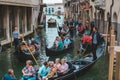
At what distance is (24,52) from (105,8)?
11322mm

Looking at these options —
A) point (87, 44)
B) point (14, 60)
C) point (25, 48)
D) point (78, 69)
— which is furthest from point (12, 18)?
point (78, 69)

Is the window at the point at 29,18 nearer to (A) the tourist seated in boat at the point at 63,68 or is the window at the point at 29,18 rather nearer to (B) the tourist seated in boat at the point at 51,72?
(A) the tourist seated in boat at the point at 63,68

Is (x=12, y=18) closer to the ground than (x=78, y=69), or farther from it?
farther from it

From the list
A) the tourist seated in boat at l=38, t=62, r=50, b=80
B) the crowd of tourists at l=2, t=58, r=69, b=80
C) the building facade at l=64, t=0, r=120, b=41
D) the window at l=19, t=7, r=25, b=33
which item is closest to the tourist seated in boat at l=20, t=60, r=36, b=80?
the crowd of tourists at l=2, t=58, r=69, b=80

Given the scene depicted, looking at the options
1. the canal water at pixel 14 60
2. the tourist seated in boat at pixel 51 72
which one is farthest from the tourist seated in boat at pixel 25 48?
A: the tourist seated in boat at pixel 51 72

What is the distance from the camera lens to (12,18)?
73.4 feet

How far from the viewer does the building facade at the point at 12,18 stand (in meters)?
19.4

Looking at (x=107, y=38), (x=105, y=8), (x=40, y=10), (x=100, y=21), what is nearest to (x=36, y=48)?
(x=107, y=38)

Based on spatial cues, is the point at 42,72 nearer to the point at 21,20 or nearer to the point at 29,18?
the point at 21,20

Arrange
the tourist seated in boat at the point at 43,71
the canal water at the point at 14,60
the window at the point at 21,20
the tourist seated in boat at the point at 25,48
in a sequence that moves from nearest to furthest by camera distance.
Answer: the tourist seated in boat at the point at 43,71
the canal water at the point at 14,60
the tourist seated in boat at the point at 25,48
the window at the point at 21,20

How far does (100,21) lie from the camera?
26.9 metres

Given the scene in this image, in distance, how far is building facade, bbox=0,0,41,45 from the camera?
19.4 m

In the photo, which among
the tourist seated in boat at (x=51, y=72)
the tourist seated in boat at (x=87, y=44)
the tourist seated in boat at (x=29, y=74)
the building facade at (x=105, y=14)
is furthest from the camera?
the building facade at (x=105, y=14)

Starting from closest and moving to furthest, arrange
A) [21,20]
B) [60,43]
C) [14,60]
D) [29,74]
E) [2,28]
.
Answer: [29,74], [14,60], [60,43], [2,28], [21,20]
